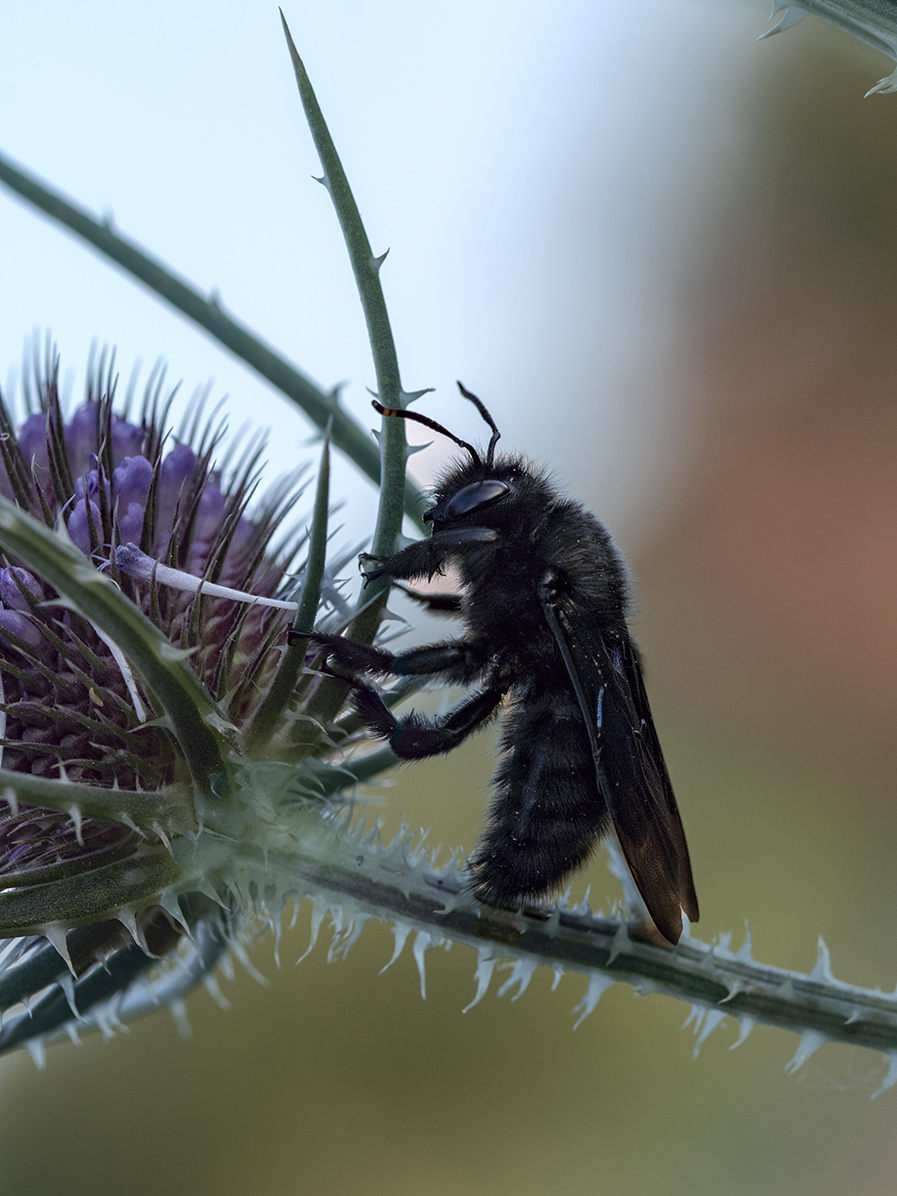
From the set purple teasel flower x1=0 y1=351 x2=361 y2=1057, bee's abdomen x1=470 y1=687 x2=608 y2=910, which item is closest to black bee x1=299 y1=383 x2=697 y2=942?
bee's abdomen x1=470 y1=687 x2=608 y2=910

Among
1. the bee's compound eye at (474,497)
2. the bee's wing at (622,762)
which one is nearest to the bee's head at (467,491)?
the bee's compound eye at (474,497)

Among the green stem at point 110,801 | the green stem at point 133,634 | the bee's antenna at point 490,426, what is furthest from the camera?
the bee's antenna at point 490,426

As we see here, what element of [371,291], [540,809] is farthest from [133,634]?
[540,809]

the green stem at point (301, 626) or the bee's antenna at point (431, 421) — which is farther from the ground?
the bee's antenna at point (431, 421)

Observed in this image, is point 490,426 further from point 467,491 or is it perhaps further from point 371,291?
point 371,291

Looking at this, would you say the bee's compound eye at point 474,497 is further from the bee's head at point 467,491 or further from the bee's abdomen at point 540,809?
the bee's abdomen at point 540,809

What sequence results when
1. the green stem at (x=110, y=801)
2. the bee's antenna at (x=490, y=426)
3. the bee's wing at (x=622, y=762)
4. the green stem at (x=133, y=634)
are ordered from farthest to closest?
the bee's antenna at (x=490, y=426) → the bee's wing at (x=622, y=762) → the green stem at (x=110, y=801) → the green stem at (x=133, y=634)

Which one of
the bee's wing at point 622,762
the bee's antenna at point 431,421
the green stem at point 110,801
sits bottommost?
the green stem at point 110,801

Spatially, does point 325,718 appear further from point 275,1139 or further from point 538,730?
point 275,1139
